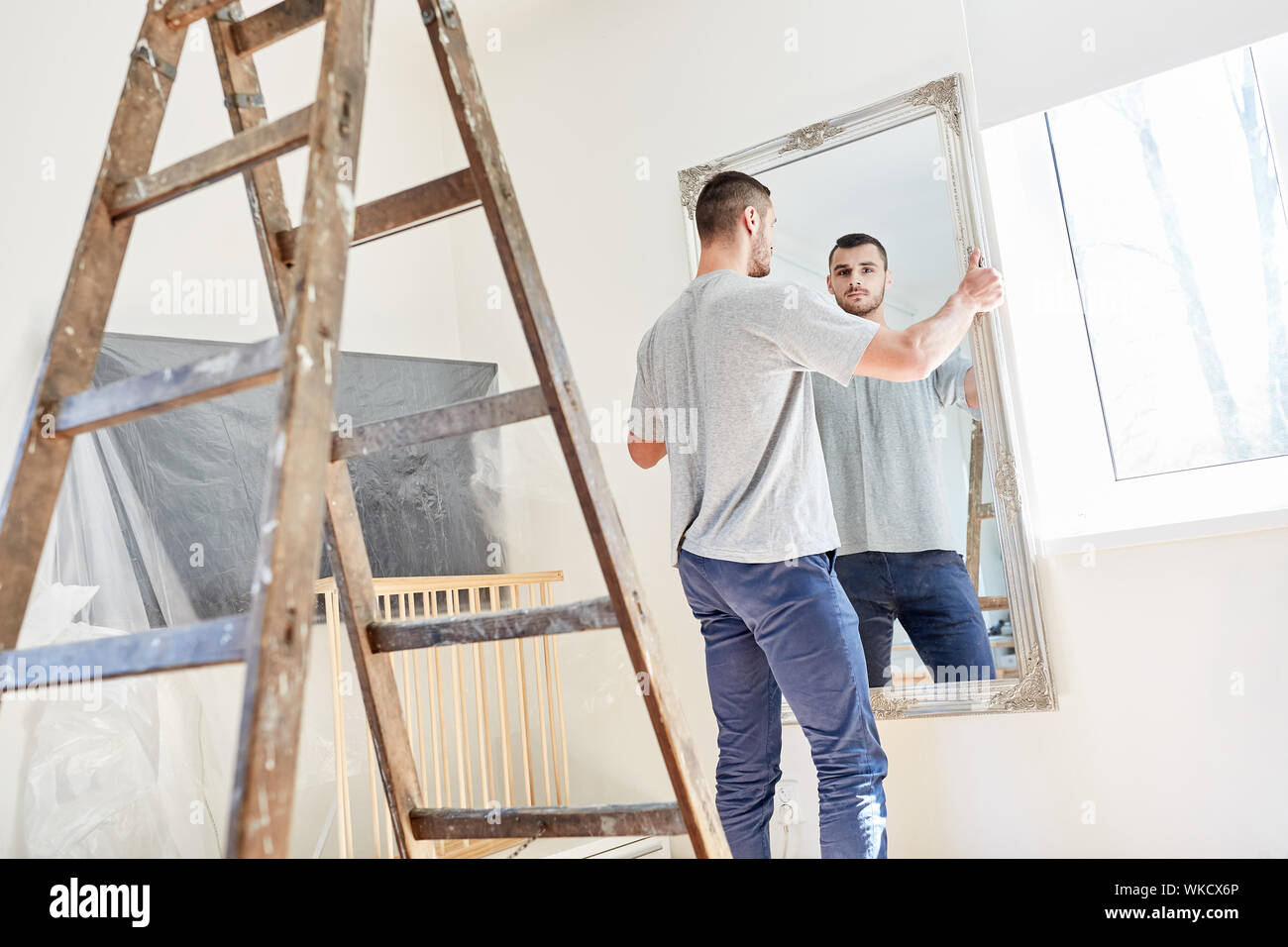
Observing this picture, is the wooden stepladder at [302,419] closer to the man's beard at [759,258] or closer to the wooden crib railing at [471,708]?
the man's beard at [759,258]

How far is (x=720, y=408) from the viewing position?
182 centimetres

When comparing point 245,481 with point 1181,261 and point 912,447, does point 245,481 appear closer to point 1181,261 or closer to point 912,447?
point 912,447

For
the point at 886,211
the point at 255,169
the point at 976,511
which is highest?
the point at 886,211

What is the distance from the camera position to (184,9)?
1149 mm

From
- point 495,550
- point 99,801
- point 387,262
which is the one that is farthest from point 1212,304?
point 99,801

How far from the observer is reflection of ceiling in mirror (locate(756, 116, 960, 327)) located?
2.35m

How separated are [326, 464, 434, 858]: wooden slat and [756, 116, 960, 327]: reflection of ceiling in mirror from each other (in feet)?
4.95

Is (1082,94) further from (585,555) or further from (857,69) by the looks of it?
(585,555)

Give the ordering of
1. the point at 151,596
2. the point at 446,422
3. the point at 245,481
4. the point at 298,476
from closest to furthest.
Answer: the point at 298,476
the point at 446,422
the point at 151,596
the point at 245,481

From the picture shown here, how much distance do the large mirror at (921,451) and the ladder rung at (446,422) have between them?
1.39m

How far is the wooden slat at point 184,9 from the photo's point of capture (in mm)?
1146

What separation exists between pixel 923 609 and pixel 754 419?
77cm

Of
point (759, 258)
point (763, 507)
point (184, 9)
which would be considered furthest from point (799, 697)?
point (184, 9)

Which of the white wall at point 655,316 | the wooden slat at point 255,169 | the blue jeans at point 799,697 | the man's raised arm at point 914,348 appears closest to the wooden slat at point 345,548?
the wooden slat at point 255,169
